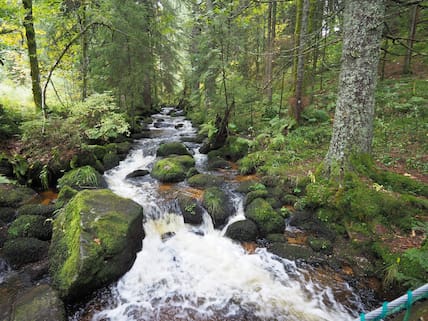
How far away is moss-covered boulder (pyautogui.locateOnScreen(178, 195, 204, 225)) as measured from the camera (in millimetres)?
6481

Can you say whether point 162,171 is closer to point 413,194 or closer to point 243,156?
point 243,156

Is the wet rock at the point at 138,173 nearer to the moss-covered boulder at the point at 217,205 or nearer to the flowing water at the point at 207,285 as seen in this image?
the flowing water at the point at 207,285

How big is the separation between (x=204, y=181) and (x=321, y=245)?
4062mm

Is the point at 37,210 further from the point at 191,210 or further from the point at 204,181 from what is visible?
the point at 204,181

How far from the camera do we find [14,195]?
651 cm

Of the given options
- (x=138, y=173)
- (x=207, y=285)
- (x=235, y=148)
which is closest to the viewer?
(x=207, y=285)

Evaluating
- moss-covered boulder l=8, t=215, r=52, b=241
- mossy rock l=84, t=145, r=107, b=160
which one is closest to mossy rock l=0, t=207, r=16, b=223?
moss-covered boulder l=8, t=215, r=52, b=241

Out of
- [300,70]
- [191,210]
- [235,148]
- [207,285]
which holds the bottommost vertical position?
[207,285]

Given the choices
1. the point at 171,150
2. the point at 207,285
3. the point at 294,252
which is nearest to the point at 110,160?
the point at 171,150

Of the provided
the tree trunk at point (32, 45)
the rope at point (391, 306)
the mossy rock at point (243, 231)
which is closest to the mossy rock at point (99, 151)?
the tree trunk at point (32, 45)

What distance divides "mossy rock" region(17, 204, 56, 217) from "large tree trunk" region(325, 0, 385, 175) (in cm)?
683

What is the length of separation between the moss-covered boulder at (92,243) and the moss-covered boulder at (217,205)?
1881 mm

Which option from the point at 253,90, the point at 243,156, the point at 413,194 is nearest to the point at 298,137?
the point at 243,156

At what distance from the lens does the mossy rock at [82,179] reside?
742cm
